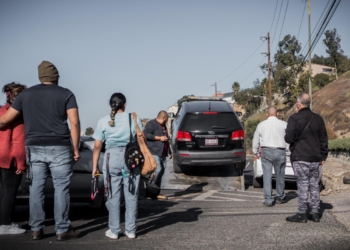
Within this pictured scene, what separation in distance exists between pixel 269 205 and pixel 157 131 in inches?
113

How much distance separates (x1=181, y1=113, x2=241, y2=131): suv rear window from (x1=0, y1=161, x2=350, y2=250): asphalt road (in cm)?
229

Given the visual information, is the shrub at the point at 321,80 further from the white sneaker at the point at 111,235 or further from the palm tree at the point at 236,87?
the white sneaker at the point at 111,235

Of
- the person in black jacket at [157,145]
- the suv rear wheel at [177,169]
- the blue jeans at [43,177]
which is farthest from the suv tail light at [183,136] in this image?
the blue jeans at [43,177]

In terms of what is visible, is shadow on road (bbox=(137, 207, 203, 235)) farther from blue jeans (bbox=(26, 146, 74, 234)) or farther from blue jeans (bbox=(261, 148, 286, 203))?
blue jeans (bbox=(261, 148, 286, 203))

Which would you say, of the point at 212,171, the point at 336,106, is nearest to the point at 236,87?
the point at 336,106

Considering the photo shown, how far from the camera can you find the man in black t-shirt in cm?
553

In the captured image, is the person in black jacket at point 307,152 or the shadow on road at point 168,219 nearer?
the shadow on road at point 168,219

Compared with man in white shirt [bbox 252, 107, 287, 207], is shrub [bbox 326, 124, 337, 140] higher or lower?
higher

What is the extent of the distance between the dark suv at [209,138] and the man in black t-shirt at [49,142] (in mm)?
6124

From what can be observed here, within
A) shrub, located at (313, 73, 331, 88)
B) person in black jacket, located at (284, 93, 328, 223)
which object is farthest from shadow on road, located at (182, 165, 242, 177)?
shrub, located at (313, 73, 331, 88)

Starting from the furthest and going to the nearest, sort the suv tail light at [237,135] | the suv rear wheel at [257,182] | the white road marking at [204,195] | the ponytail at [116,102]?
the suv rear wheel at [257,182], the suv tail light at [237,135], the white road marking at [204,195], the ponytail at [116,102]

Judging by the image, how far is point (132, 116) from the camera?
5906 millimetres

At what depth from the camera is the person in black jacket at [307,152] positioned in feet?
22.4

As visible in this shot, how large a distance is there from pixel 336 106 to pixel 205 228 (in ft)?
117
